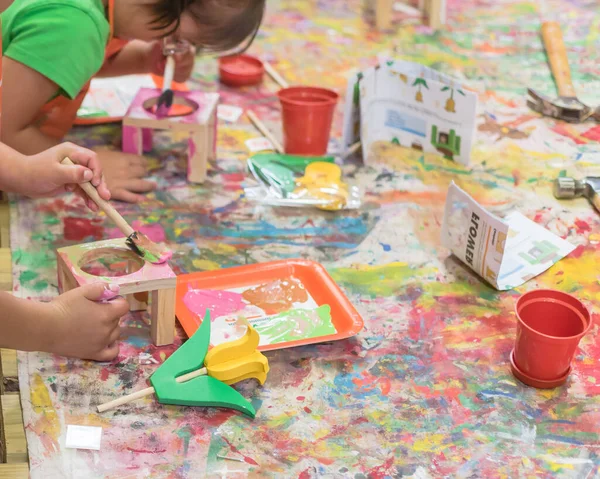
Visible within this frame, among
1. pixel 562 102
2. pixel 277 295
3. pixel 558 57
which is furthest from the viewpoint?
pixel 558 57

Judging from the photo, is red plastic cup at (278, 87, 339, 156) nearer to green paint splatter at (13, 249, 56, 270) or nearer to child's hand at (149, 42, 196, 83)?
child's hand at (149, 42, 196, 83)

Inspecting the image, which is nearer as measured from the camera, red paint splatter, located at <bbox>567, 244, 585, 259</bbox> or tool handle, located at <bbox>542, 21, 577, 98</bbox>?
red paint splatter, located at <bbox>567, 244, 585, 259</bbox>

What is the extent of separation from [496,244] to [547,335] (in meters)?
0.19

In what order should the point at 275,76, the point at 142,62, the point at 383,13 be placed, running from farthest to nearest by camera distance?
1. the point at 383,13
2. the point at 275,76
3. the point at 142,62

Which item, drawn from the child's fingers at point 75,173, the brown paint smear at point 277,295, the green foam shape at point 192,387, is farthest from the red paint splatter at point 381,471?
the child's fingers at point 75,173

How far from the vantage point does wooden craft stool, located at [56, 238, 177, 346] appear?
101 cm

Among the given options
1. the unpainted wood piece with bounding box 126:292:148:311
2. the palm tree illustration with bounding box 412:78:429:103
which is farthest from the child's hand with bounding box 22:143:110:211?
the palm tree illustration with bounding box 412:78:429:103

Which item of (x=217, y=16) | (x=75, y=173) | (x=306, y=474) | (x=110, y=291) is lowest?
(x=306, y=474)

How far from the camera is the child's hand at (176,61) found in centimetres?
160

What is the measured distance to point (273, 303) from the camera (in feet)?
3.82

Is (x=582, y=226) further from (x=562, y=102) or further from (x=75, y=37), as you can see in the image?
(x=75, y=37)

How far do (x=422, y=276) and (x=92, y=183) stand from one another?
525 mm

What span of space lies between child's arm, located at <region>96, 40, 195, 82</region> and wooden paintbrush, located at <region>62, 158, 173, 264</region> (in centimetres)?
60

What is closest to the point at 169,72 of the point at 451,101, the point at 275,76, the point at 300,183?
the point at 300,183
